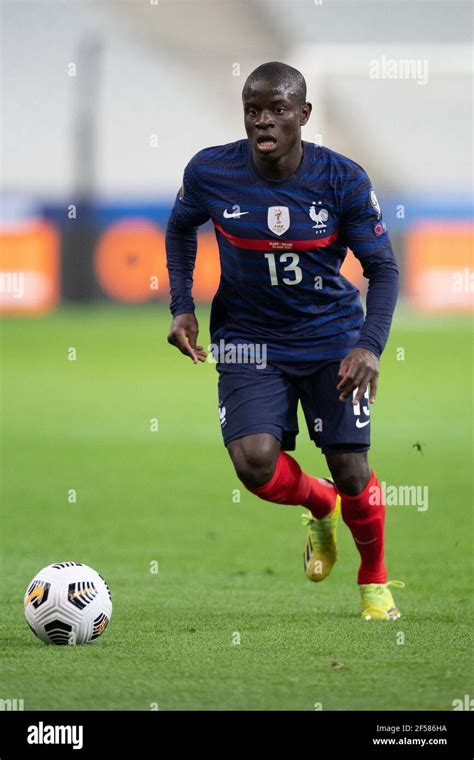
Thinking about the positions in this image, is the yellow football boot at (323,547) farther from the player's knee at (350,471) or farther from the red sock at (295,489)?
the player's knee at (350,471)

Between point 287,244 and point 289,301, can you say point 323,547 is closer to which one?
point 289,301

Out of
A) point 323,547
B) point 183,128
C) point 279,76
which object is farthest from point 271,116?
point 183,128

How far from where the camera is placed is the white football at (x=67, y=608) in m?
5.06

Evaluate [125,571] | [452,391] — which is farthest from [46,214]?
[125,571]

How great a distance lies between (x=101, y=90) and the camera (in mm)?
29031

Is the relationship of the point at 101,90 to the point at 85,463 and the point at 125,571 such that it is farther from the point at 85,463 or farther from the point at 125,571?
the point at 125,571

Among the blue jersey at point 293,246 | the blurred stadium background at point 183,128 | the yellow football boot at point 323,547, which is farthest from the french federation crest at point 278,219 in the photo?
the blurred stadium background at point 183,128

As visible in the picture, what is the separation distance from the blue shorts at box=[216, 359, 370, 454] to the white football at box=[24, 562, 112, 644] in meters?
0.94

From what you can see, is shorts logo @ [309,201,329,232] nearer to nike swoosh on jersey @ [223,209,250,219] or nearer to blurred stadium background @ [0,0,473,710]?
nike swoosh on jersey @ [223,209,250,219]

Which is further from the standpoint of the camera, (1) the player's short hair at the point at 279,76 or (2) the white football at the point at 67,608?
(1) the player's short hair at the point at 279,76

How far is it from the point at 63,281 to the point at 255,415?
900 inches

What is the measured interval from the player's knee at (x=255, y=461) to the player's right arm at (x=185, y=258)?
17.7 inches

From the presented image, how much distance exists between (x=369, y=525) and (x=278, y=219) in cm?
142

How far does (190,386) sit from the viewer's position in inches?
752
